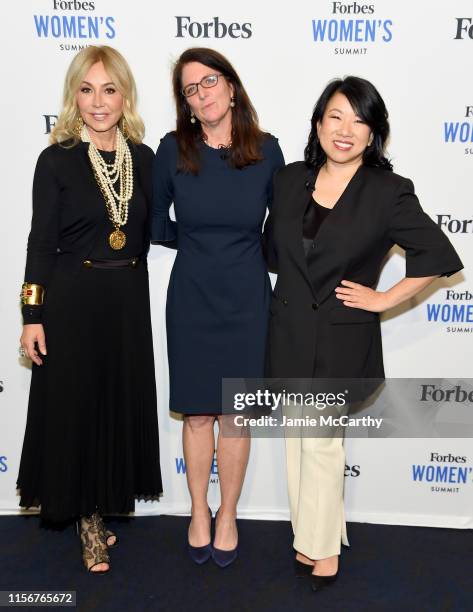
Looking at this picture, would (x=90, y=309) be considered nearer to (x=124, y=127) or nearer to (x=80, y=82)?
(x=124, y=127)

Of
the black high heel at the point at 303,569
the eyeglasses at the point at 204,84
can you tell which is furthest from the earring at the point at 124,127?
the black high heel at the point at 303,569

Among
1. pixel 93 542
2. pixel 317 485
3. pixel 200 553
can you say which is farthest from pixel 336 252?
pixel 93 542

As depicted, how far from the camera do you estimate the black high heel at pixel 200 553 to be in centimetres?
275

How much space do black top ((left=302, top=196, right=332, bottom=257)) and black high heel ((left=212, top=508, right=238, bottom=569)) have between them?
1294 millimetres

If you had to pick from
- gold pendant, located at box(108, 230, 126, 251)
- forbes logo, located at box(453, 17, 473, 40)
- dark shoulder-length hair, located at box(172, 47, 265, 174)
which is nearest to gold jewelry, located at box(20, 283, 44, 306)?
gold pendant, located at box(108, 230, 126, 251)

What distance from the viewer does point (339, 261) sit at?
2.25m

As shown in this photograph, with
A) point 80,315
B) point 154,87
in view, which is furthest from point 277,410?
point 154,87

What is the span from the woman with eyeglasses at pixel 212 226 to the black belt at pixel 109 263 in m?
0.14

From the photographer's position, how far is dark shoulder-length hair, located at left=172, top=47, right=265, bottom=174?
7.84 ft

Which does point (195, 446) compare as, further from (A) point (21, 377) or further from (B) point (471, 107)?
(B) point (471, 107)

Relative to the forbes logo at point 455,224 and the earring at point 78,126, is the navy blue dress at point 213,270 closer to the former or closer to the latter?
the earring at point 78,126

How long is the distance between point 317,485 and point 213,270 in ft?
2.86

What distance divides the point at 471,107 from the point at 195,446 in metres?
1.76

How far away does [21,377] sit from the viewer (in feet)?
10.2
